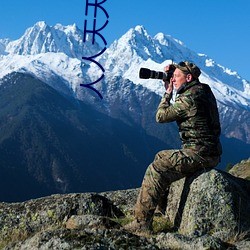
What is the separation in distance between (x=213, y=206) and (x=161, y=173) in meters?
1.32

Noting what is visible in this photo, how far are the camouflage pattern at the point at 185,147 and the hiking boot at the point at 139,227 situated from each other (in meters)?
0.12

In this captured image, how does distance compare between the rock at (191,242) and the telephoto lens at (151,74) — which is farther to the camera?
the telephoto lens at (151,74)

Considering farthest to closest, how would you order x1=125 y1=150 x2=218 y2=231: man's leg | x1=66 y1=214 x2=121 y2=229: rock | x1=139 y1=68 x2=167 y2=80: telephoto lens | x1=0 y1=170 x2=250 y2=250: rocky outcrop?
x1=139 y1=68 x2=167 y2=80: telephoto lens, x1=125 y1=150 x2=218 y2=231: man's leg, x1=66 y1=214 x2=121 y2=229: rock, x1=0 y1=170 x2=250 y2=250: rocky outcrop

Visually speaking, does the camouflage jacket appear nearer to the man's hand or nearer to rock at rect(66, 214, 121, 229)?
the man's hand

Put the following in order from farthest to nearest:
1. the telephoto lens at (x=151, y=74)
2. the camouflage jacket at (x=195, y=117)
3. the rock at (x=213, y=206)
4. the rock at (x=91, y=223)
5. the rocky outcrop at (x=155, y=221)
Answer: the telephoto lens at (x=151, y=74), the camouflage jacket at (x=195, y=117), the rock at (x=213, y=206), the rock at (x=91, y=223), the rocky outcrop at (x=155, y=221)

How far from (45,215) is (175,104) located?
394 cm

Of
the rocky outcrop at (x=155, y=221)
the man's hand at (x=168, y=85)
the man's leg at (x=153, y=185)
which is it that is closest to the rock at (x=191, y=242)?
the rocky outcrop at (x=155, y=221)

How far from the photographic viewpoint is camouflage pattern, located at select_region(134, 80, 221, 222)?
10828 mm

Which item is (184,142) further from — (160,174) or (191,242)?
(191,242)

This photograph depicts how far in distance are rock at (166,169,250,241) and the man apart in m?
0.43

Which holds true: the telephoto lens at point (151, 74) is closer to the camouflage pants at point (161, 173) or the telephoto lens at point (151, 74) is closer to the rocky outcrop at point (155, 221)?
the camouflage pants at point (161, 173)

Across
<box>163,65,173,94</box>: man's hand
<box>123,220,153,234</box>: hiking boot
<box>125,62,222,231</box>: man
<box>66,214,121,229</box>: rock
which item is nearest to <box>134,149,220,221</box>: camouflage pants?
<box>125,62,222,231</box>: man

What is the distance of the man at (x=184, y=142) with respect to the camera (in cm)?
1082

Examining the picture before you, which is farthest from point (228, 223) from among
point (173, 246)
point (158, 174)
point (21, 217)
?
A: point (21, 217)
